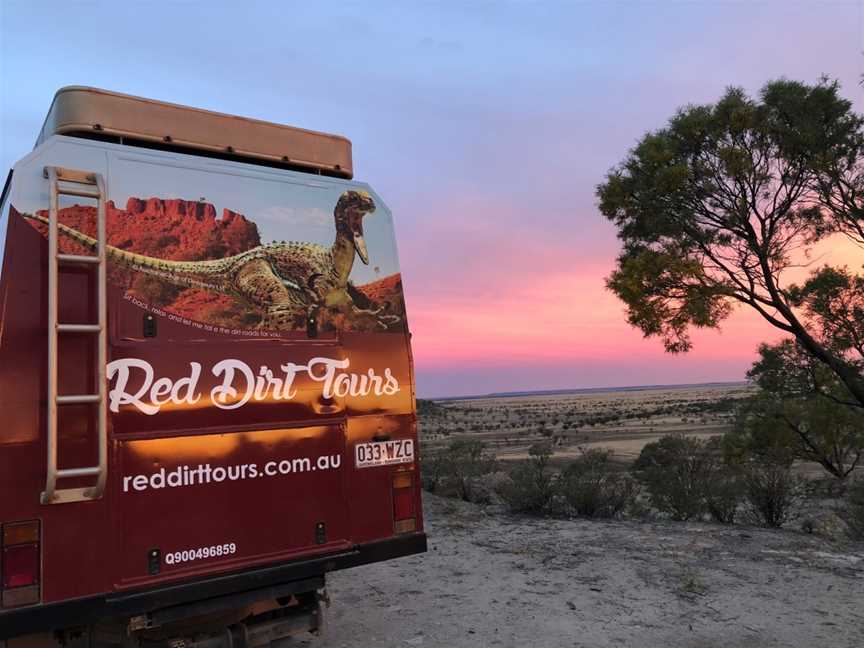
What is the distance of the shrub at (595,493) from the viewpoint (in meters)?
11.1

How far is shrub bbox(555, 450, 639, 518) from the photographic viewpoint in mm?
11094

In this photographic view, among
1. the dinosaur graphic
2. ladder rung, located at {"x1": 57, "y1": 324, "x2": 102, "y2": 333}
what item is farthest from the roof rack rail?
ladder rung, located at {"x1": 57, "y1": 324, "x2": 102, "y2": 333}

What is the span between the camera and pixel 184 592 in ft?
12.6

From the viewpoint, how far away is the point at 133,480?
3748mm

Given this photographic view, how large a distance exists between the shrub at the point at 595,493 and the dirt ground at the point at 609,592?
51.4 inches

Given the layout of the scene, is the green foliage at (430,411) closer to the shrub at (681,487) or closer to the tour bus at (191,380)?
the shrub at (681,487)

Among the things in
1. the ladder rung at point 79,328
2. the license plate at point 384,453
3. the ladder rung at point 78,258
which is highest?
the ladder rung at point 78,258

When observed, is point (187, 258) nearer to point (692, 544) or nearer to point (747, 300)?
point (692, 544)

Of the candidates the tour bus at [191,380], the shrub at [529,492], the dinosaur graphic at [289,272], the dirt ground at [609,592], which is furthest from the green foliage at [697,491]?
the dinosaur graphic at [289,272]

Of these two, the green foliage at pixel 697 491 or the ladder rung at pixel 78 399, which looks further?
the green foliage at pixel 697 491

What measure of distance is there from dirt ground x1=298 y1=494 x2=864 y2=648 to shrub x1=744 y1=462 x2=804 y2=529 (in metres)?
1.11

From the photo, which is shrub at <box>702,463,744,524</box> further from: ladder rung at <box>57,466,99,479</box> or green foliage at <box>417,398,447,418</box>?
green foliage at <box>417,398,447,418</box>

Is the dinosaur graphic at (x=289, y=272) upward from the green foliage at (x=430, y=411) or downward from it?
upward

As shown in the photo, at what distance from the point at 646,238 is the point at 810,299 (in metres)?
4.33
